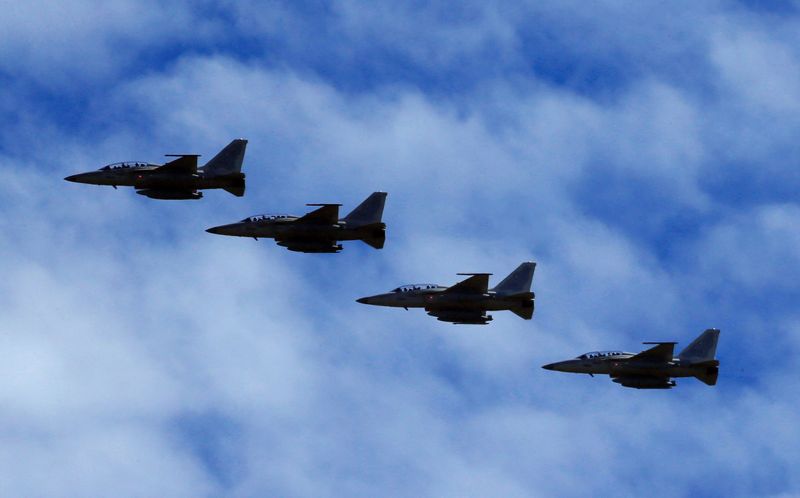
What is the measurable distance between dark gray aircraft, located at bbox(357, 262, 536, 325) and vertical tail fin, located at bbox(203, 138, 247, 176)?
19104 mm

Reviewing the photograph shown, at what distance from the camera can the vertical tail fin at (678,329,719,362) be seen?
442ft

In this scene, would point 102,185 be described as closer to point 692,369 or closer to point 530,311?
point 530,311

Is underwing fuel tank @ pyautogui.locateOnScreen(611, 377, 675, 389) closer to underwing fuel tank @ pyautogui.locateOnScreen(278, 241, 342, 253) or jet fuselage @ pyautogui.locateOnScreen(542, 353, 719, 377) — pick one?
jet fuselage @ pyautogui.locateOnScreen(542, 353, 719, 377)

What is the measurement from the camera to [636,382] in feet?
438

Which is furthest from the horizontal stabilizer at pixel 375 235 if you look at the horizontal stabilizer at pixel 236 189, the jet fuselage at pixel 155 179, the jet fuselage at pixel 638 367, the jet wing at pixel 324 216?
the jet fuselage at pixel 638 367

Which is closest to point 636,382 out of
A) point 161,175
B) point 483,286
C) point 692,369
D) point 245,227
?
point 692,369

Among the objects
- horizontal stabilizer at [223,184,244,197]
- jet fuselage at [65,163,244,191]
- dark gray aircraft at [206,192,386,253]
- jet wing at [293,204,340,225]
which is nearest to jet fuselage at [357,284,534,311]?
dark gray aircraft at [206,192,386,253]

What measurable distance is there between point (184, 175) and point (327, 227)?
13.3 metres

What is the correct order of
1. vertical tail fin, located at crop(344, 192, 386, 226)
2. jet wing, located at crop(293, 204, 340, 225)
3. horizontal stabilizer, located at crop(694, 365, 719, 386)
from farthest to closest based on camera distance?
horizontal stabilizer, located at crop(694, 365, 719, 386), vertical tail fin, located at crop(344, 192, 386, 226), jet wing, located at crop(293, 204, 340, 225)

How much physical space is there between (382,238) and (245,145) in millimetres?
14725

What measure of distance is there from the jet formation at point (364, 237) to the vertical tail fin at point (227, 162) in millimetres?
88

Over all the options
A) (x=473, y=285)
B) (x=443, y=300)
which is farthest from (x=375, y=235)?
(x=473, y=285)

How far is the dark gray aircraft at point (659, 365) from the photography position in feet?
435

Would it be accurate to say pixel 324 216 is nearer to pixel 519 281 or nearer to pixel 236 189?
pixel 236 189
